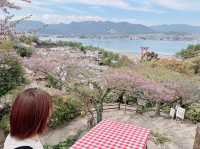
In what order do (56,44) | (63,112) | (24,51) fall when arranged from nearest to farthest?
1. (63,112)
2. (24,51)
3. (56,44)

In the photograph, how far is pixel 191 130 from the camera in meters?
7.91

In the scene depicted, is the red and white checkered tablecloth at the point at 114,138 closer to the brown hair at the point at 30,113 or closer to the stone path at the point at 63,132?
the stone path at the point at 63,132

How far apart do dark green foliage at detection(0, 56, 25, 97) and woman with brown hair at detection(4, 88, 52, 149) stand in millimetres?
7106

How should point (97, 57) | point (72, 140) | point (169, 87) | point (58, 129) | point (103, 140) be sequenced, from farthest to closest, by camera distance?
1. point (97, 57)
2. point (169, 87)
3. point (58, 129)
4. point (72, 140)
5. point (103, 140)

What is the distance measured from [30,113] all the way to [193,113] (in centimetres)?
790

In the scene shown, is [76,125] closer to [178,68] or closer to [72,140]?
[72,140]

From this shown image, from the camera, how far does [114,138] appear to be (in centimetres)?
455

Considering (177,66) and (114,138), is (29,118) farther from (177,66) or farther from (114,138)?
(177,66)

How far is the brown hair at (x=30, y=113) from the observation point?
5.43ft

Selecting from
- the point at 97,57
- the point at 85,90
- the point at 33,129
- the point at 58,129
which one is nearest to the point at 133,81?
the point at 85,90

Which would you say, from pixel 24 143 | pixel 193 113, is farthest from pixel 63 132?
pixel 24 143

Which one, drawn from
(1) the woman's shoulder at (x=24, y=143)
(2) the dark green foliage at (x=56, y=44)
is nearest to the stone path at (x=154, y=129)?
(1) the woman's shoulder at (x=24, y=143)

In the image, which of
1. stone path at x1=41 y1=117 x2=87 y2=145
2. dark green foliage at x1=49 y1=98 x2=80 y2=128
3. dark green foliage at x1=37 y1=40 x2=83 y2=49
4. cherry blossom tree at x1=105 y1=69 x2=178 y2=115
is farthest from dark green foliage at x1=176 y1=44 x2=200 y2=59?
stone path at x1=41 y1=117 x2=87 y2=145

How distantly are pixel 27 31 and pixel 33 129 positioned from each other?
4444 mm
